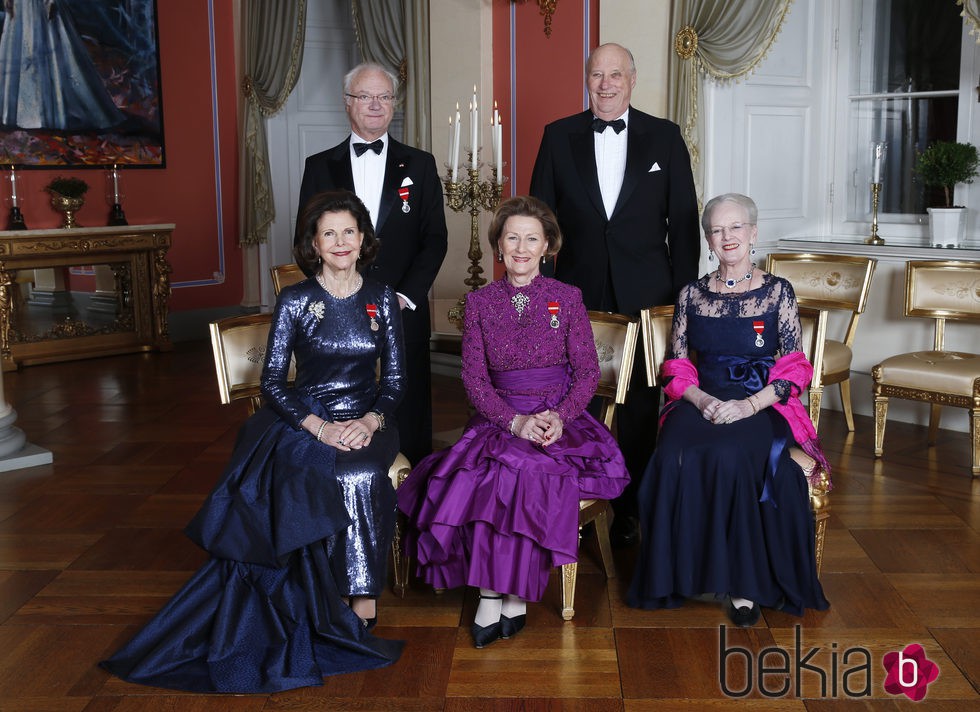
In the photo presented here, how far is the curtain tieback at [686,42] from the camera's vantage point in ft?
16.7

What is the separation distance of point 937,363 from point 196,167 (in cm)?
564

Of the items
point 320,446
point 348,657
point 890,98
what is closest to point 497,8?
point 890,98

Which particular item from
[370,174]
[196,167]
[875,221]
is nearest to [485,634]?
[370,174]

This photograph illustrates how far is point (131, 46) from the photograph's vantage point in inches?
293

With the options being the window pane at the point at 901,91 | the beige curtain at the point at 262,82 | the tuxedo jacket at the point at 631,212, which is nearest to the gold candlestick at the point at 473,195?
the tuxedo jacket at the point at 631,212

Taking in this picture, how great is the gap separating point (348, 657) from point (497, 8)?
4549mm

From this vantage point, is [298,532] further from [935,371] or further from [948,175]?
[948,175]

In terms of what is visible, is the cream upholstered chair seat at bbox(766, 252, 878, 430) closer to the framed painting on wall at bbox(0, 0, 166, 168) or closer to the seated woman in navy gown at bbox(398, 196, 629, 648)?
the seated woman in navy gown at bbox(398, 196, 629, 648)

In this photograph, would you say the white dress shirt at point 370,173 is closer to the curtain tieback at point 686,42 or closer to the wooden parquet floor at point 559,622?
the wooden parquet floor at point 559,622

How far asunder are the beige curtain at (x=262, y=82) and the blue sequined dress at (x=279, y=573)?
5332 millimetres

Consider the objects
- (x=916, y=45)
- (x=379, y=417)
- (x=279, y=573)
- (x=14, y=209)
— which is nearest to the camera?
(x=279, y=573)

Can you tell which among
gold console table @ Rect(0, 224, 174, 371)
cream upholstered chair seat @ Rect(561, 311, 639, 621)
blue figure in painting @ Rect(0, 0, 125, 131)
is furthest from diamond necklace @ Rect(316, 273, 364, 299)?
blue figure in painting @ Rect(0, 0, 125, 131)

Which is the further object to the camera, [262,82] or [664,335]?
[262,82]

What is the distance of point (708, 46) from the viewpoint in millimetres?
5074
